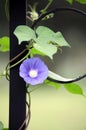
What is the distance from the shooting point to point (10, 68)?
0.50 m

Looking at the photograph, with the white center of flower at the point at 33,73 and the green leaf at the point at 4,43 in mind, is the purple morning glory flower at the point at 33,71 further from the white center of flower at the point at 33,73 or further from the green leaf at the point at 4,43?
the green leaf at the point at 4,43

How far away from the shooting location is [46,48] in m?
0.46

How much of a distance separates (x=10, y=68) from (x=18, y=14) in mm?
83

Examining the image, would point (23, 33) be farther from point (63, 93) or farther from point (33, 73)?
point (63, 93)

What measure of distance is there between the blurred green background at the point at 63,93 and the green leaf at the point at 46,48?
16.2 inches

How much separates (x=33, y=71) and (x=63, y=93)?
150 cm

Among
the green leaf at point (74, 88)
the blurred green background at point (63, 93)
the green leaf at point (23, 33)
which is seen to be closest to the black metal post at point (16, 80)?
the green leaf at point (23, 33)

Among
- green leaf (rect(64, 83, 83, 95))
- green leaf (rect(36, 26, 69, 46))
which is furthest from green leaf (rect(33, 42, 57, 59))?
green leaf (rect(64, 83, 83, 95))

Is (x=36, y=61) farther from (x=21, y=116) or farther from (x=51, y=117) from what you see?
(x=51, y=117)

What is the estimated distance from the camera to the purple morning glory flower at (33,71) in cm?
47

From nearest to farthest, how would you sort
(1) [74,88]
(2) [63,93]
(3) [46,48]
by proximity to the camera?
(3) [46,48]
(1) [74,88]
(2) [63,93]

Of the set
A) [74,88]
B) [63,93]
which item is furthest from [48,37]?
[63,93]

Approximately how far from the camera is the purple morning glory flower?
47 cm

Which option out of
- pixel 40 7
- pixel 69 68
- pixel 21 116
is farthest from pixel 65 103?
pixel 21 116
